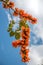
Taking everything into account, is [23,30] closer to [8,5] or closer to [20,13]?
[20,13]

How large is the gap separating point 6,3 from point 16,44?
1.50 metres

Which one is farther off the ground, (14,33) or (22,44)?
(14,33)

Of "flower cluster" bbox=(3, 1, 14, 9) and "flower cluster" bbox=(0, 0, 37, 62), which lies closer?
"flower cluster" bbox=(0, 0, 37, 62)

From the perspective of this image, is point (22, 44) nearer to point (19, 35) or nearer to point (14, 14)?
point (19, 35)

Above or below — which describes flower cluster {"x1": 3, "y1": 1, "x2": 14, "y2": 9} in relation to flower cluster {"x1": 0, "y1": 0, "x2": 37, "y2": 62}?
above

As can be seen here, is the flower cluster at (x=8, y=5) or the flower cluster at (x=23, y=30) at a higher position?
the flower cluster at (x=8, y=5)

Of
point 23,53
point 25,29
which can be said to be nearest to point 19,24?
point 25,29

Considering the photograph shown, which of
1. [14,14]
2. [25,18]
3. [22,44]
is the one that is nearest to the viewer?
[22,44]

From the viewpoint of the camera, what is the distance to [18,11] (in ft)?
15.4

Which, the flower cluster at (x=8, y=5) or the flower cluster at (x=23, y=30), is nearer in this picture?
the flower cluster at (x=23, y=30)

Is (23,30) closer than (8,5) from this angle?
Yes

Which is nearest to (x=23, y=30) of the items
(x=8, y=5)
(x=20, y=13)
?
(x=20, y=13)

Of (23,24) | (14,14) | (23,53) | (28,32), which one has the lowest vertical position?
(23,53)

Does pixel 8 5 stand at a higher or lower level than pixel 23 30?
higher
